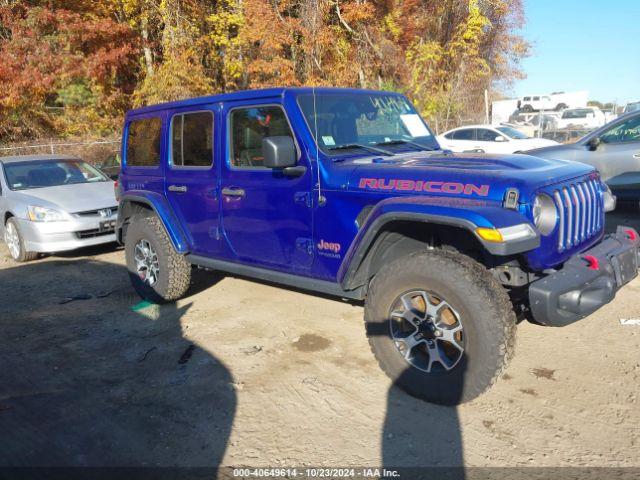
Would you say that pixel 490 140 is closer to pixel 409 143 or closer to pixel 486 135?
pixel 486 135

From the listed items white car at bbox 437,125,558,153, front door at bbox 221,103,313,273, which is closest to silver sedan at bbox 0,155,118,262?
front door at bbox 221,103,313,273

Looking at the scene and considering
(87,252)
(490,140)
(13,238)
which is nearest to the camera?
(13,238)

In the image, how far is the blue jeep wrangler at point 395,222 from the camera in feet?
9.55

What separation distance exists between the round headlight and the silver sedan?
6.16m

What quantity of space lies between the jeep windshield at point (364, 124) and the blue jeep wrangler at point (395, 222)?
0.01 meters

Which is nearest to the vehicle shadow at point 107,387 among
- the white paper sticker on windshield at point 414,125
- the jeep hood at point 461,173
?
the jeep hood at point 461,173

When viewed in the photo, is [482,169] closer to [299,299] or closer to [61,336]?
[299,299]

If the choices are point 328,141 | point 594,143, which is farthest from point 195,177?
point 594,143

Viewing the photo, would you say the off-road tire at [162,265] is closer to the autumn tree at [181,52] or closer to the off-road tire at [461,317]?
the off-road tire at [461,317]

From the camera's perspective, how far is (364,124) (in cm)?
415

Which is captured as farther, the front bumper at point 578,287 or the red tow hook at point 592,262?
the red tow hook at point 592,262

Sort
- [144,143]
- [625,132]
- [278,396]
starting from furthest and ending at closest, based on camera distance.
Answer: [625,132]
[144,143]
[278,396]

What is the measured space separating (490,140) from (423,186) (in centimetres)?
1232

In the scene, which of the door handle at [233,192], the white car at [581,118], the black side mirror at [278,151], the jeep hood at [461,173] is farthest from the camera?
the white car at [581,118]
